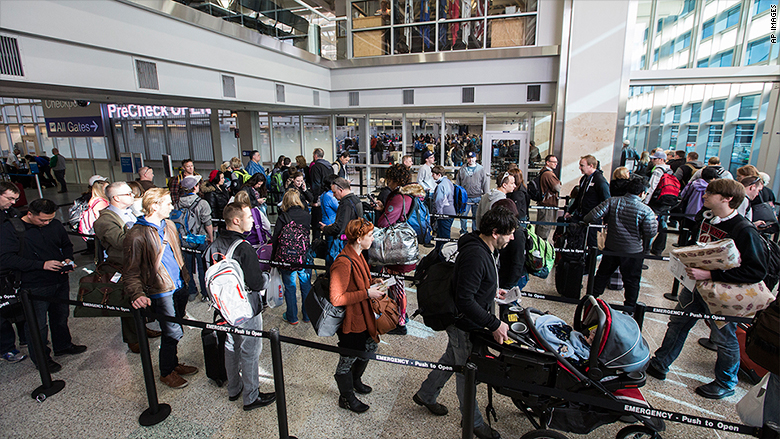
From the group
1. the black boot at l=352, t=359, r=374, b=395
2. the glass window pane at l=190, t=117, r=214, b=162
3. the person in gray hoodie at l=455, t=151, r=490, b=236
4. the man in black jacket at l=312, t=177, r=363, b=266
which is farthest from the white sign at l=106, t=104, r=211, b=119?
the black boot at l=352, t=359, r=374, b=395

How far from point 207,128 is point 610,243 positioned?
1822 cm

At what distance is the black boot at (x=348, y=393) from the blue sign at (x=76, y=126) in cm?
1186

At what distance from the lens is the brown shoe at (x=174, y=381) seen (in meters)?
3.43

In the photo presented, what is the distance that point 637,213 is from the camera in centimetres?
433

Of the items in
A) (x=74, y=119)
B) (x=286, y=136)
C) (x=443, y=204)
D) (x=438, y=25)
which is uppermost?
(x=438, y=25)

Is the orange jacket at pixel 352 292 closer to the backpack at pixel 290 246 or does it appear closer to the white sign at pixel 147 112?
the backpack at pixel 290 246

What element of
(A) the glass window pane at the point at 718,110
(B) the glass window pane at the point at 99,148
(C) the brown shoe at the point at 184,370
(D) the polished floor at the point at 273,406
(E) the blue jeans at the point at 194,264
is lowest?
(D) the polished floor at the point at 273,406

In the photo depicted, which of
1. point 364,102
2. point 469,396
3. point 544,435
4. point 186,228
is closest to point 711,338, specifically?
point 544,435

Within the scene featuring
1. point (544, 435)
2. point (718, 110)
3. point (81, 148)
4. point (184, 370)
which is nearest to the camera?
point (544, 435)

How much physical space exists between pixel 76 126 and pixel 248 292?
41.7ft

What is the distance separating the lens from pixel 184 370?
362 cm

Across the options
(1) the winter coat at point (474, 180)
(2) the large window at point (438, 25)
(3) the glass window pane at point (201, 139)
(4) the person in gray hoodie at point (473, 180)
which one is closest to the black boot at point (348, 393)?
(4) the person in gray hoodie at point (473, 180)

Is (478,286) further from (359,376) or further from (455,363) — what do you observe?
(359,376)

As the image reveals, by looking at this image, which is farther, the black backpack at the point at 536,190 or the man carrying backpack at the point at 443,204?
A: the black backpack at the point at 536,190
